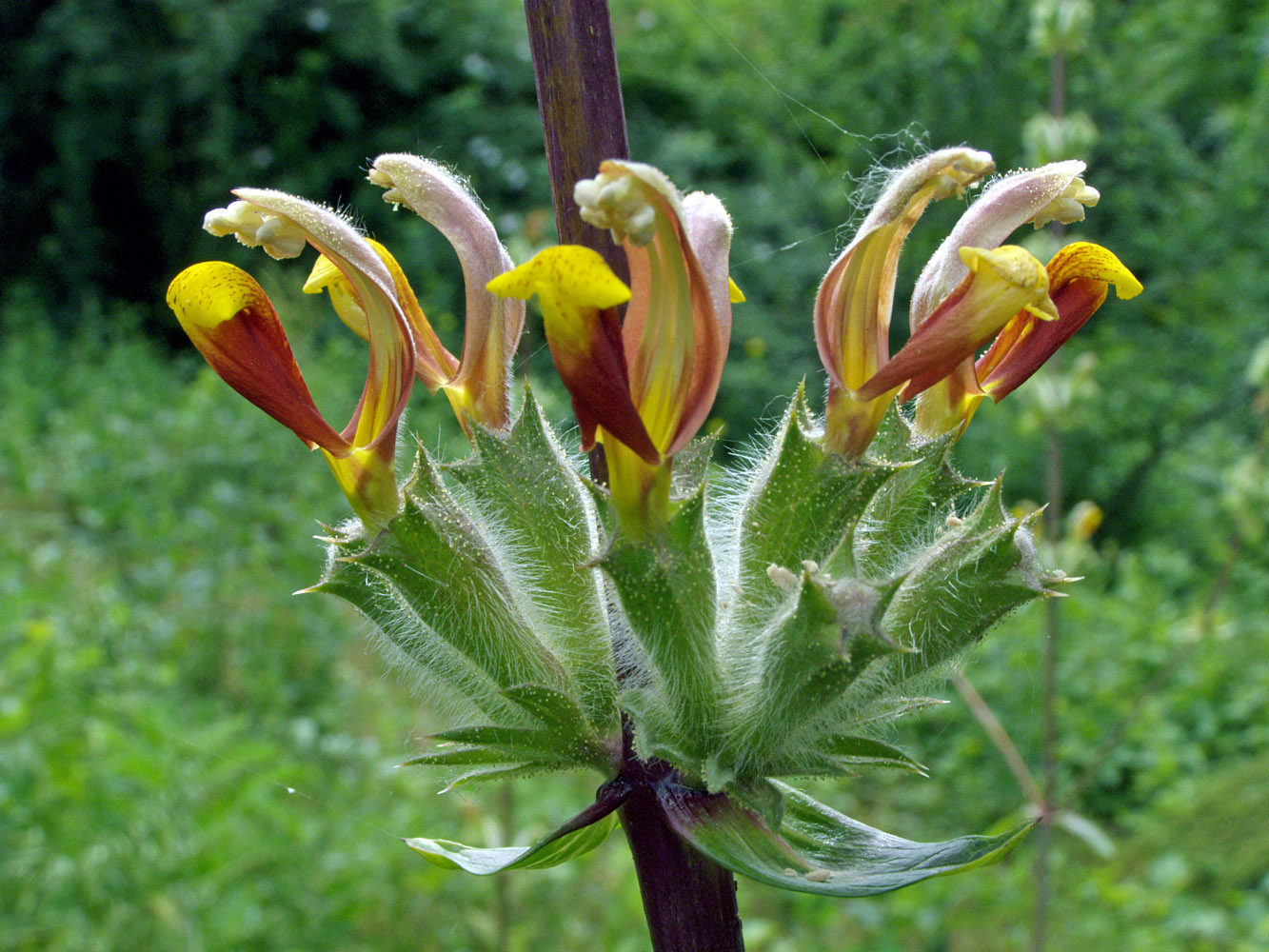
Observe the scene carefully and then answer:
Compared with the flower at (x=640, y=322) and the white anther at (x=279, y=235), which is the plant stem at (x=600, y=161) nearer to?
the flower at (x=640, y=322)

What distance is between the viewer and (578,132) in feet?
2.08

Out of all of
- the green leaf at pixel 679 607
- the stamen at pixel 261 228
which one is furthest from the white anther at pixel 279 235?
the green leaf at pixel 679 607

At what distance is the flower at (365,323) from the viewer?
2.15 ft

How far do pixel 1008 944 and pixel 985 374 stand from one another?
9.36 feet

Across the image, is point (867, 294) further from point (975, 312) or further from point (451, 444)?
point (451, 444)

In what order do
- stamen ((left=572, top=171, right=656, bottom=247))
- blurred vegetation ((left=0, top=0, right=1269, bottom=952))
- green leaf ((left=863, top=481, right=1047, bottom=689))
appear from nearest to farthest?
stamen ((left=572, top=171, right=656, bottom=247)) → green leaf ((left=863, top=481, right=1047, bottom=689)) → blurred vegetation ((left=0, top=0, right=1269, bottom=952))

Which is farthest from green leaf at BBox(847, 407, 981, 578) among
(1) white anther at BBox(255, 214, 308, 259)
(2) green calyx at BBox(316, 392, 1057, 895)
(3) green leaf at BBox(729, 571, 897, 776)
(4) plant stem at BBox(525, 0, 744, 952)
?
(1) white anther at BBox(255, 214, 308, 259)

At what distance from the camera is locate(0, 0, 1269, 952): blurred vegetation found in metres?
2.33

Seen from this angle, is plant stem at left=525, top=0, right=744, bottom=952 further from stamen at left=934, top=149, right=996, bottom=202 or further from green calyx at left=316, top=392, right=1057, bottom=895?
stamen at left=934, top=149, right=996, bottom=202

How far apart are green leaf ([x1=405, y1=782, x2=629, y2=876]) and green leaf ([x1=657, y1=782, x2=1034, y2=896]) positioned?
0.04 m

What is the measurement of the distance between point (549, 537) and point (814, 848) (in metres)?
0.27

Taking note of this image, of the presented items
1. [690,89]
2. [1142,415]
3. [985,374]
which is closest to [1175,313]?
[1142,415]

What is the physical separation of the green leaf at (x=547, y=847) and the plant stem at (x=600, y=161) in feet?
0.10

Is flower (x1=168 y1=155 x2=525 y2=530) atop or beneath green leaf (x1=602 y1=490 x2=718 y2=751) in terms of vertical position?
atop
